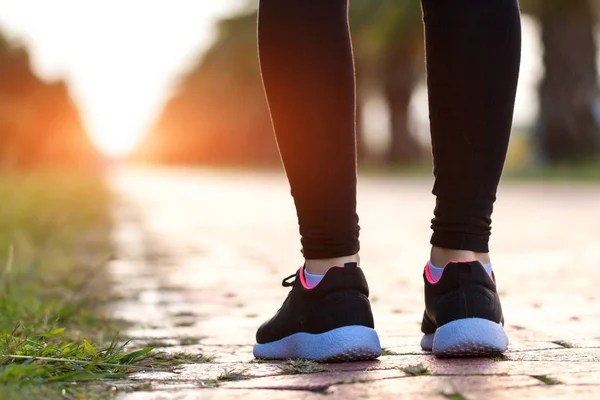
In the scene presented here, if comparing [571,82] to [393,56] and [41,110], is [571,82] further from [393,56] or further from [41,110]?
[41,110]

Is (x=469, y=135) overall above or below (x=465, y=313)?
above

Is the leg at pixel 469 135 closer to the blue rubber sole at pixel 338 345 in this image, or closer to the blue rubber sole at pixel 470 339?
the blue rubber sole at pixel 470 339

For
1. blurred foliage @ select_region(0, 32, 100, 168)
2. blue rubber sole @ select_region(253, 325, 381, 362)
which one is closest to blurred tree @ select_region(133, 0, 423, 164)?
blurred foliage @ select_region(0, 32, 100, 168)

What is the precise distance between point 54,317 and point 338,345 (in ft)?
3.52

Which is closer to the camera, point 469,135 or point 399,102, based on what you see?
point 469,135

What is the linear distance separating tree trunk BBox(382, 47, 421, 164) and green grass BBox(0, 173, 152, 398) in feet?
73.1

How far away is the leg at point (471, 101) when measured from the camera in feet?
5.93

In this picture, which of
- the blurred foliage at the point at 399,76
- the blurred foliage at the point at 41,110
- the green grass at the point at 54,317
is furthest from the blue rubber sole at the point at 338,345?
the blurred foliage at the point at 41,110

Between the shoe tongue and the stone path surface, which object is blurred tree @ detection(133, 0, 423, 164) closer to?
the stone path surface

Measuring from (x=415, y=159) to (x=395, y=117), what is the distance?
59.5 inches

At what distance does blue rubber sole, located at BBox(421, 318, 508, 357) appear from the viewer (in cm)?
177

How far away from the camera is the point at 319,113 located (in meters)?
1.84

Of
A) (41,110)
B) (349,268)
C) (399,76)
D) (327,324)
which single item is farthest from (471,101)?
(41,110)

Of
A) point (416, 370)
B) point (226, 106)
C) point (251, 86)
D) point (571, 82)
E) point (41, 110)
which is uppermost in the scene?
point (226, 106)
